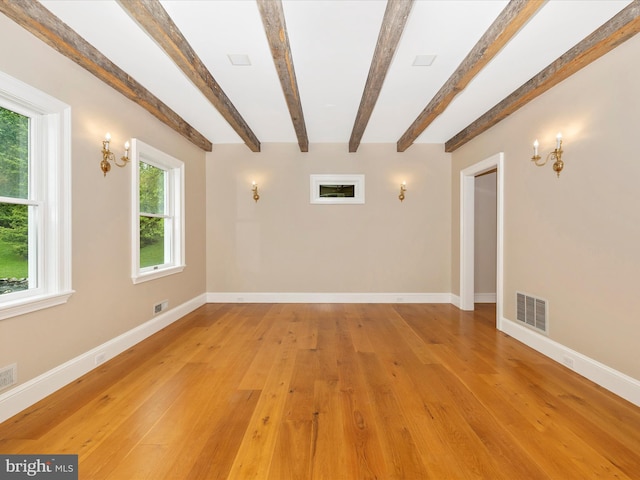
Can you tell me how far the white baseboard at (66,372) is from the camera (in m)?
2.01

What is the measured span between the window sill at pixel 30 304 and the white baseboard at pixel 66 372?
0.49 m

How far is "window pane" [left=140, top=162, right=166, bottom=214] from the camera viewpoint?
148 inches

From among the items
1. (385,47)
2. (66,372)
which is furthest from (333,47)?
(66,372)

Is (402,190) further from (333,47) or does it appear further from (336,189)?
(333,47)

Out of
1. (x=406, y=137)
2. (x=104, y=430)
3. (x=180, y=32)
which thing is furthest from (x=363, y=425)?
(x=406, y=137)

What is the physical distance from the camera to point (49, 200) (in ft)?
7.77

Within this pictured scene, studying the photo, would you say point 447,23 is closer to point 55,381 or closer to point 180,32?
point 180,32

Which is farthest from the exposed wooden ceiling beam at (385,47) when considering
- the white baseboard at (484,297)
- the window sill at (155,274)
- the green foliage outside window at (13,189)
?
the white baseboard at (484,297)

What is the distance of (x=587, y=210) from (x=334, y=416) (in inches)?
104

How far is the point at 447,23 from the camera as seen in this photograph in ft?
7.43

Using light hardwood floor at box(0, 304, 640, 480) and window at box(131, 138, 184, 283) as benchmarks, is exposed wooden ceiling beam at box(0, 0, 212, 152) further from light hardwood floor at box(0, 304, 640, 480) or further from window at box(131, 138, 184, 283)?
light hardwood floor at box(0, 304, 640, 480)

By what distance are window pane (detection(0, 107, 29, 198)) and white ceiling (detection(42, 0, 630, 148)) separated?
804mm

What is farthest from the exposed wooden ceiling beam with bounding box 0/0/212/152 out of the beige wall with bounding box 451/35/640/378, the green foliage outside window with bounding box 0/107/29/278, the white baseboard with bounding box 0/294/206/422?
the beige wall with bounding box 451/35/640/378

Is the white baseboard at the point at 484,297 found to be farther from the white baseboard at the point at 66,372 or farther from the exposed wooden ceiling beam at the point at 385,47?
the white baseboard at the point at 66,372
